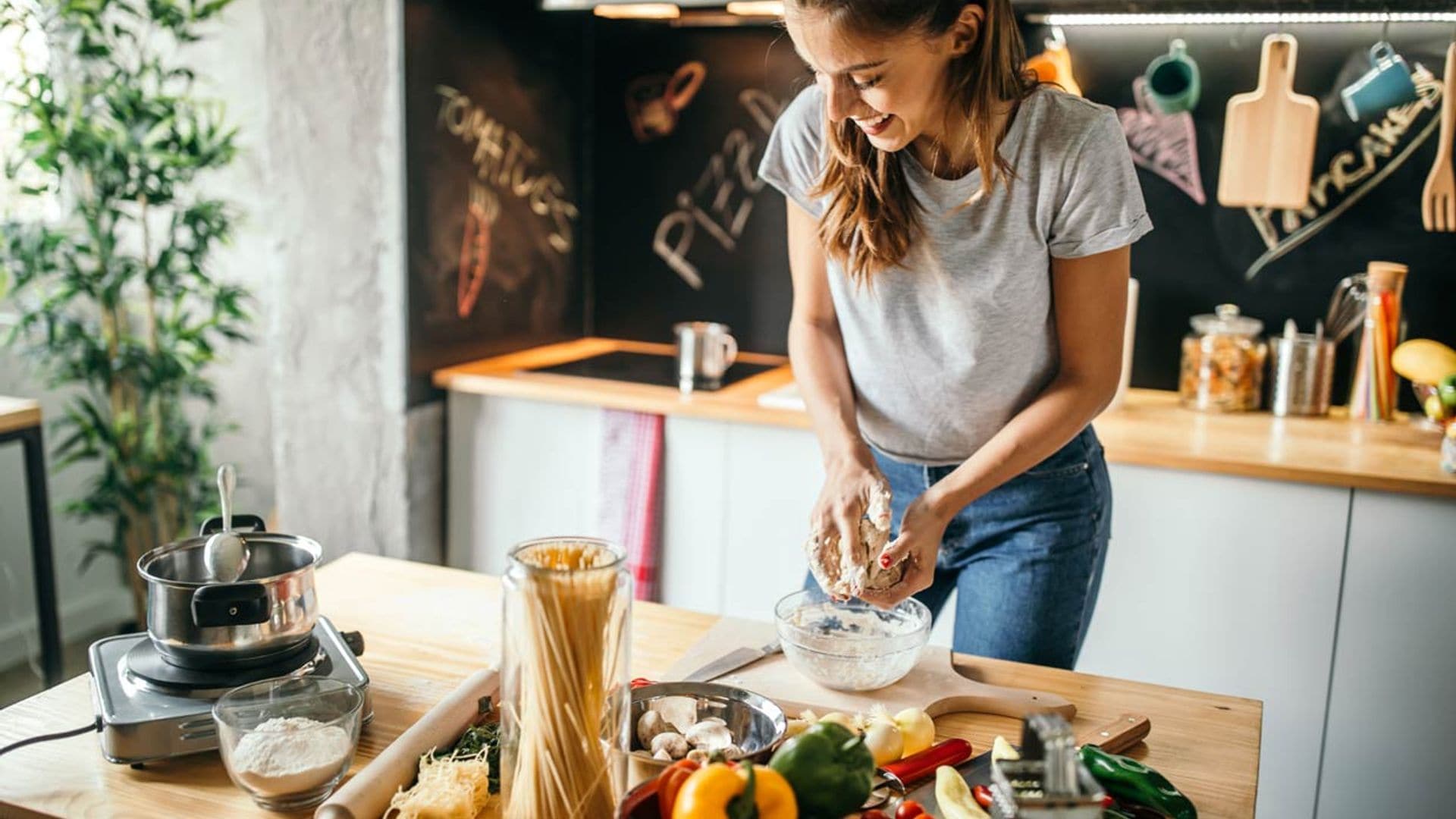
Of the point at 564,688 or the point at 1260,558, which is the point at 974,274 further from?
the point at 1260,558

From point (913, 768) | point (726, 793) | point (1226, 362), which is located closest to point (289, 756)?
point (726, 793)

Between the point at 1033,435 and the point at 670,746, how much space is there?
64 cm

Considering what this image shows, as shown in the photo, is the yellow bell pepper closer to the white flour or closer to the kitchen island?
the white flour

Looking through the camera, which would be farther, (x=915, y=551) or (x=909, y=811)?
(x=915, y=551)

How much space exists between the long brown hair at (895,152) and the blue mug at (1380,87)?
4.29 ft

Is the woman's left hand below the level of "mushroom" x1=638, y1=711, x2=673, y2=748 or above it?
above

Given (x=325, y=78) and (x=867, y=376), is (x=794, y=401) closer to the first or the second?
(x=867, y=376)

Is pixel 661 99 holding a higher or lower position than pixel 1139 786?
higher

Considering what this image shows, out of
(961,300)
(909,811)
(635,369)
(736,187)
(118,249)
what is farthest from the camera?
(118,249)

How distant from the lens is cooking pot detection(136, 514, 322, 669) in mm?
1058

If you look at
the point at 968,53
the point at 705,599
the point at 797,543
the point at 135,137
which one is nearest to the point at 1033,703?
the point at 968,53

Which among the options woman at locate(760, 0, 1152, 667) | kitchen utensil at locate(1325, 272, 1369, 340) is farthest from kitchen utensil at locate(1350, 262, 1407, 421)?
woman at locate(760, 0, 1152, 667)

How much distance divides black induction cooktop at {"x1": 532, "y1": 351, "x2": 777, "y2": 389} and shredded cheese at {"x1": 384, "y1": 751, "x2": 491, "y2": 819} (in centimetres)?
158

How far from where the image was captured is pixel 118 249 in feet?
10.7
